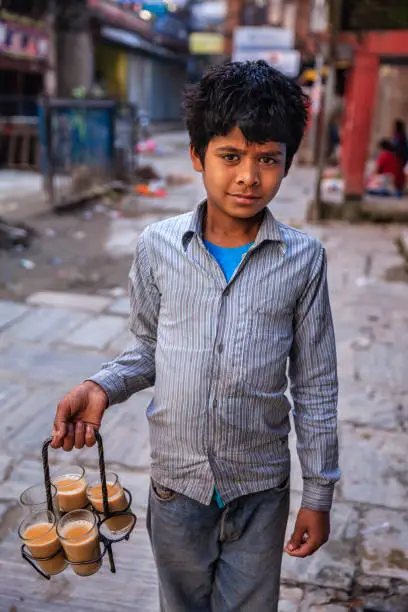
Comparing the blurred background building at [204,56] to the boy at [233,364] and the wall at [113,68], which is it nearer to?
the wall at [113,68]

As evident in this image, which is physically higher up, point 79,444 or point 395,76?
point 395,76

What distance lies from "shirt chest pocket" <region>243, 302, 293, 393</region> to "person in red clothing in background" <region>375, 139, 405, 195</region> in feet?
41.0

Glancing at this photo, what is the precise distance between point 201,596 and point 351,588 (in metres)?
1.04

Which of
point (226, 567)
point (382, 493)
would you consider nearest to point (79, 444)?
point (226, 567)

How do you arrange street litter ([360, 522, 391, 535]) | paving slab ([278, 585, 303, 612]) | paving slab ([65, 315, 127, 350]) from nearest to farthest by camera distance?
paving slab ([278, 585, 303, 612]), street litter ([360, 522, 391, 535]), paving slab ([65, 315, 127, 350])

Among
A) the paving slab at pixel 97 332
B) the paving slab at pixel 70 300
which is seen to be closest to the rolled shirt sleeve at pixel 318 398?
the paving slab at pixel 97 332

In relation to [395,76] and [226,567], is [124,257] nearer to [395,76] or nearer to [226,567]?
[226,567]

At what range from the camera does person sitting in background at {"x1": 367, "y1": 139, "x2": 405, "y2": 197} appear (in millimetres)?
13328

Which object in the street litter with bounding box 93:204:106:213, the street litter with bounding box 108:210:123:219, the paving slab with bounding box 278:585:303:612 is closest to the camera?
the paving slab with bounding box 278:585:303:612

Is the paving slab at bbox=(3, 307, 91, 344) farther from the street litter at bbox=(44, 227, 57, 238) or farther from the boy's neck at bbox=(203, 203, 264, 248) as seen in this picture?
the boy's neck at bbox=(203, 203, 264, 248)

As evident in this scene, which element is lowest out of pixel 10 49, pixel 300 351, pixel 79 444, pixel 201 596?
pixel 201 596

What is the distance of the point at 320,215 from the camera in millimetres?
11195

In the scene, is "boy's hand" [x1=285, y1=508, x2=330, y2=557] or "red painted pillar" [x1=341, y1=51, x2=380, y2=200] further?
"red painted pillar" [x1=341, y1=51, x2=380, y2=200]

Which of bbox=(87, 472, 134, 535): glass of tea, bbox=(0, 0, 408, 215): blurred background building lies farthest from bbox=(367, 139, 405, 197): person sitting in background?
bbox=(87, 472, 134, 535): glass of tea
